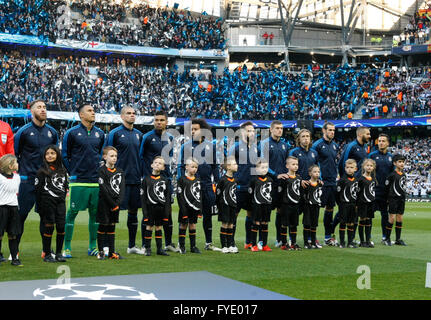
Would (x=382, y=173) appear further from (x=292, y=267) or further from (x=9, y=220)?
(x=9, y=220)

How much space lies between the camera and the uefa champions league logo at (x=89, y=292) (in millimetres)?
5823

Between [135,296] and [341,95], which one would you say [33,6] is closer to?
[341,95]

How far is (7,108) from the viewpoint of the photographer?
119ft

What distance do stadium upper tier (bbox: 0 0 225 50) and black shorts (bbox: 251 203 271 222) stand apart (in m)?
36.2

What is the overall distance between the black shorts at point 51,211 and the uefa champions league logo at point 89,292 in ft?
7.19

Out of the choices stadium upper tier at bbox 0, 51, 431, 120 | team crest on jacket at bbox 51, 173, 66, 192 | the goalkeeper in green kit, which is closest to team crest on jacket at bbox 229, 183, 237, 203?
the goalkeeper in green kit

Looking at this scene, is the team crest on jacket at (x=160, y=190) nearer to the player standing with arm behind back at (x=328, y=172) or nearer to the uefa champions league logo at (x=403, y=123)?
the player standing with arm behind back at (x=328, y=172)

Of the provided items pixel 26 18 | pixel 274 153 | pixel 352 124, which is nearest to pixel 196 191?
pixel 274 153

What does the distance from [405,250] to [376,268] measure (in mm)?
2746

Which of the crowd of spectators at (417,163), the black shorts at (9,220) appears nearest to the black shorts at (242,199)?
the black shorts at (9,220)

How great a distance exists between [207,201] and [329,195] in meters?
2.62

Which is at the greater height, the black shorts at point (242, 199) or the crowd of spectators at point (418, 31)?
the crowd of spectators at point (418, 31)

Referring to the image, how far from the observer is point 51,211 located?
27.9 feet

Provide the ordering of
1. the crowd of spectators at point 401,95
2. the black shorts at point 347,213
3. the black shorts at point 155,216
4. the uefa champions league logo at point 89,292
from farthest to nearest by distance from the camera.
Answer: the crowd of spectators at point 401,95
the black shorts at point 347,213
the black shorts at point 155,216
the uefa champions league logo at point 89,292
